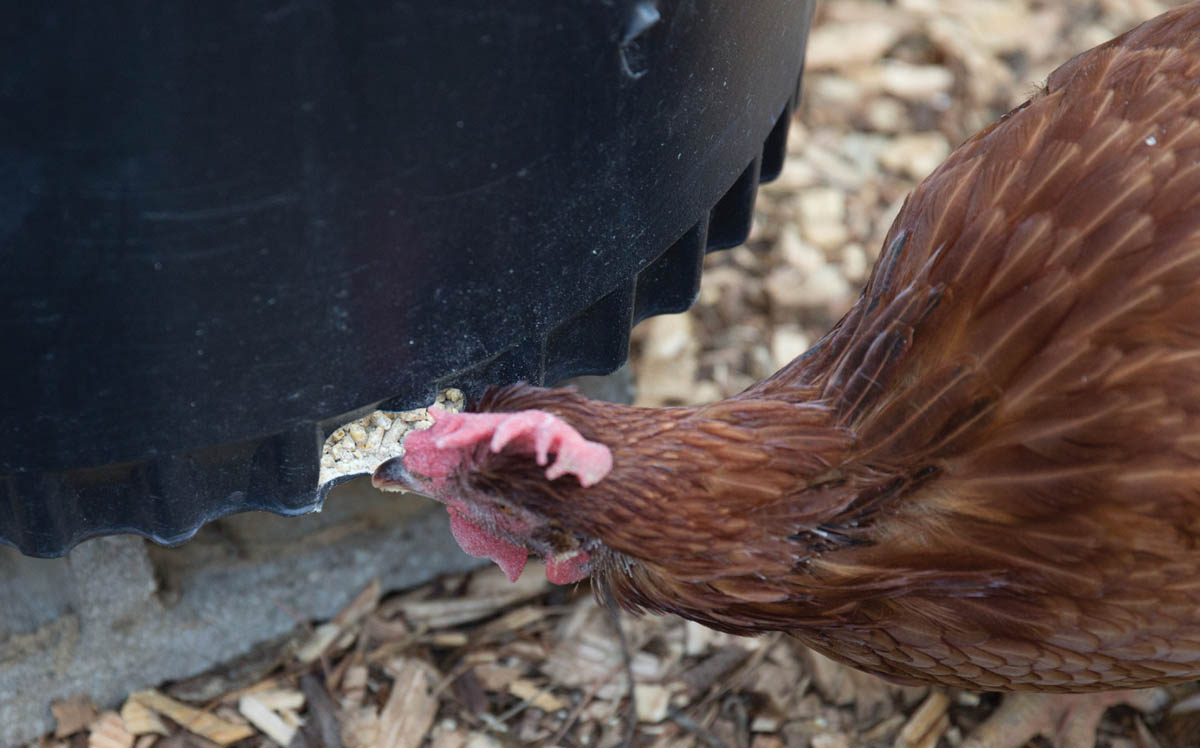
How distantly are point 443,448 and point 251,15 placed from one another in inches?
24.5

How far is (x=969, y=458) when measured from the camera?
1.61m

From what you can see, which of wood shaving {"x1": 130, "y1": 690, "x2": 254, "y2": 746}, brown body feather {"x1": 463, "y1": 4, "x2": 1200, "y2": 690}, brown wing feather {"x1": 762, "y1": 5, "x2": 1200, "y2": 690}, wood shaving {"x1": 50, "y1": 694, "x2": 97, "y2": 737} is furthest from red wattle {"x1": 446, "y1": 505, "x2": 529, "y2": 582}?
wood shaving {"x1": 50, "y1": 694, "x2": 97, "y2": 737}

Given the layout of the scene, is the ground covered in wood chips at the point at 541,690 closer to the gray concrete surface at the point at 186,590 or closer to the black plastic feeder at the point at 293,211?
the gray concrete surface at the point at 186,590

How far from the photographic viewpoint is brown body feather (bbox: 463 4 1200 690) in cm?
155

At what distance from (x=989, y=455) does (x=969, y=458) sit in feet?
0.09

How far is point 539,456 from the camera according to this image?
1.56 m

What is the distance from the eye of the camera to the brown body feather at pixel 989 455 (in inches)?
61.2

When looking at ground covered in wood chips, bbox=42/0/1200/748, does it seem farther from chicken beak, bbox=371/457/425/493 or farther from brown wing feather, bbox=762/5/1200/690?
chicken beak, bbox=371/457/425/493

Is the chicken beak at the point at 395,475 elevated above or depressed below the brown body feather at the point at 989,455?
below

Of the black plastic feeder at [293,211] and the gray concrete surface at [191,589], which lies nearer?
the black plastic feeder at [293,211]

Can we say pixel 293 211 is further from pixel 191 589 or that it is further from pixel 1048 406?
pixel 191 589

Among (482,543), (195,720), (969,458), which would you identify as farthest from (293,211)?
(195,720)

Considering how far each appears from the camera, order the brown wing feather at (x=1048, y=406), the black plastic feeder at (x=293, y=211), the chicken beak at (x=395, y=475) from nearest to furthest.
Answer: the black plastic feeder at (x=293, y=211), the brown wing feather at (x=1048, y=406), the chicken beak at (x=395, y=475)

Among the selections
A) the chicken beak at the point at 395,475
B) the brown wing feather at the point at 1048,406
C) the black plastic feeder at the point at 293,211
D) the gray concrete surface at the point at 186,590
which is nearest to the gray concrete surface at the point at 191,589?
the gray concrete surface at the point at 186,590
